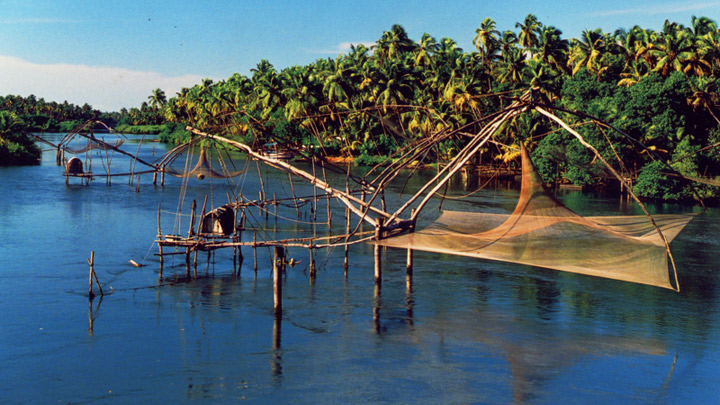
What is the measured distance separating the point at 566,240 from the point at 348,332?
17.1ft

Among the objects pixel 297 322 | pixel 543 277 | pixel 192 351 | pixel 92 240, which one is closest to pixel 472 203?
pixel 543 277

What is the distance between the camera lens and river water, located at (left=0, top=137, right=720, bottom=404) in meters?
12.0

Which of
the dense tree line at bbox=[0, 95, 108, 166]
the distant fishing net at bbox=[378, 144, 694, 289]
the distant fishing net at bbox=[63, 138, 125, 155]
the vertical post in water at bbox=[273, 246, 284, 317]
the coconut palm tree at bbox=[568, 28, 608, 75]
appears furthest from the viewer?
the dense tree line at bbox=[0, 95, 108, 166]

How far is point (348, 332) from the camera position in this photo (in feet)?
48.8

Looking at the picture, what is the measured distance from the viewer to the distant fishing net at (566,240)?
38.4ft

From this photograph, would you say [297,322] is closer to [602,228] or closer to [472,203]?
[602,228]

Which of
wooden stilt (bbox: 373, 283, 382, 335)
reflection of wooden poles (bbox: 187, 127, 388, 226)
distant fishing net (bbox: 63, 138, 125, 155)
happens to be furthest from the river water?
distant fishing net (bbox: 63, 138, 125, 155)

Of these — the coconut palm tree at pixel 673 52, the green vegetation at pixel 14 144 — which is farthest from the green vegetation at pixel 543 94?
the green vegetation at pixel 14 144

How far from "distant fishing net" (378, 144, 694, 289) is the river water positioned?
85.0 inches

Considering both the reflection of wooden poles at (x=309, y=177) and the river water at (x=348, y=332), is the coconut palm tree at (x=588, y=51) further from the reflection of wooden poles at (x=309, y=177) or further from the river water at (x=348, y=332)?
the reflection of wooden poles at (x=309, y=177)

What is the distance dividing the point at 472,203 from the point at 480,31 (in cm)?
2485

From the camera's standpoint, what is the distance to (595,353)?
13.6 metres

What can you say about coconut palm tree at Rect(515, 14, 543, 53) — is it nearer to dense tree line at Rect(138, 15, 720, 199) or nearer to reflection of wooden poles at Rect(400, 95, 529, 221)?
dense tree line at Rect(138, 15, 720, 199)

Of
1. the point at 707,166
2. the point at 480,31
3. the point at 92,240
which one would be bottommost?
the point at 92,240
